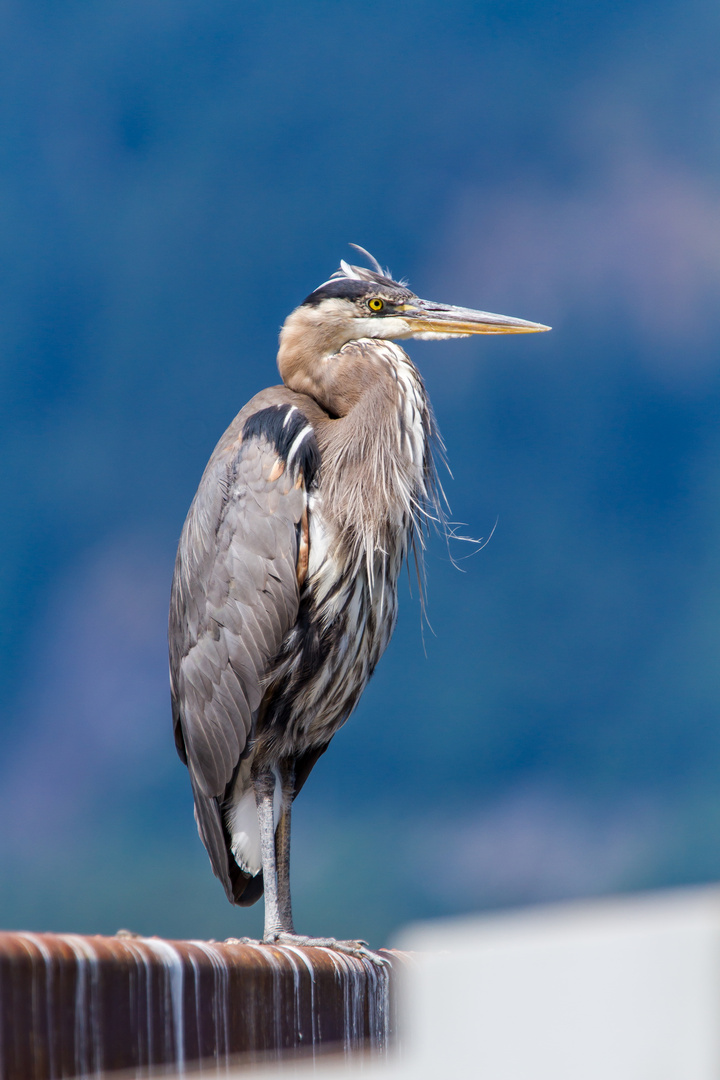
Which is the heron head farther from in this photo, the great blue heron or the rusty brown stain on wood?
the rusty brown stain on wood

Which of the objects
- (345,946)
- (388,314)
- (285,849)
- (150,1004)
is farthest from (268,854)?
(388,314)

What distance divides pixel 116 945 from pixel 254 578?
1.72m

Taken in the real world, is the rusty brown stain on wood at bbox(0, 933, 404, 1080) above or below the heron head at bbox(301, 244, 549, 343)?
below

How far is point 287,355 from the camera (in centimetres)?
356

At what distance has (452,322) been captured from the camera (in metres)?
3.66

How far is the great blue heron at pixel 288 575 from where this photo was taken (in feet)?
10.1

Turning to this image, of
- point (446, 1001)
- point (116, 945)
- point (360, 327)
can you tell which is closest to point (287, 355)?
point (360, 327)

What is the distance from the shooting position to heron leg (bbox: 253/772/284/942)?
2938 mm

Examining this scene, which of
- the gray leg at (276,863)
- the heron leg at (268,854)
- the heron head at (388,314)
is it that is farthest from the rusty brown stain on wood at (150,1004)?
the heron head at (388,314)

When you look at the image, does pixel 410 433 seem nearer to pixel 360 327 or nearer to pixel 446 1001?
pixel 360 327

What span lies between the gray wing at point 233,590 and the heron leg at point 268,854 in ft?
0.35

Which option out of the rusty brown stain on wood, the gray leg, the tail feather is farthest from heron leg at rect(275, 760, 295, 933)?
the rusty brown stain on wood

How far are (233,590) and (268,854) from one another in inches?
29.3

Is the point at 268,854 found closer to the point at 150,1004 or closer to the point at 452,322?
the point at 150,1004
